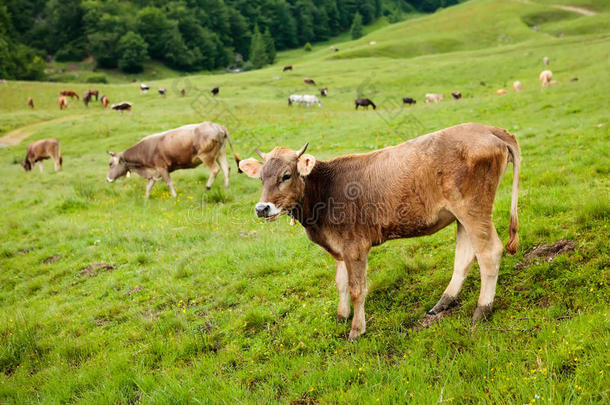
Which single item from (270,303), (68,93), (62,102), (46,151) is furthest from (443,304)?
(68,93)

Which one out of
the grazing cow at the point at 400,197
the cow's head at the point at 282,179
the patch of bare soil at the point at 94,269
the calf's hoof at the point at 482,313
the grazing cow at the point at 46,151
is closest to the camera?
the grazing cow at the point at 400,197

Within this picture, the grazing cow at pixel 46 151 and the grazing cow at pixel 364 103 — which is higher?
the grazing cow at pixel 364 103

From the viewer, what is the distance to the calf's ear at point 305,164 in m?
5.33

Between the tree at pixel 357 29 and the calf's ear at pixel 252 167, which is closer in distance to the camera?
the calf's ear at pixel 252 167

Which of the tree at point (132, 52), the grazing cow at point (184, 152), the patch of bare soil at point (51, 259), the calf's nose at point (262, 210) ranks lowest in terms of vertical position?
the patch of bare soil at point (51, 259)

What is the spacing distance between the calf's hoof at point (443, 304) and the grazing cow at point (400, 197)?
13 mm

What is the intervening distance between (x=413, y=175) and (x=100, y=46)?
9781 cm

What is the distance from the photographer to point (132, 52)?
84.2 m

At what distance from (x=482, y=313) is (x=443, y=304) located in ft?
1.96

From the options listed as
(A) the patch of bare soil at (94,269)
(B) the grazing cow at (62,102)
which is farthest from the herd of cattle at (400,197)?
(B) the grazing cow at (62,102)

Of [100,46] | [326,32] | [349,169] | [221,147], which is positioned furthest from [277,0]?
[349,169]

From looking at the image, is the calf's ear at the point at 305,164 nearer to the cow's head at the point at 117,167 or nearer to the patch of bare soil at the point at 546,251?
the patch of bare soil at the point at 546,251

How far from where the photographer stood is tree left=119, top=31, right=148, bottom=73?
84.0m

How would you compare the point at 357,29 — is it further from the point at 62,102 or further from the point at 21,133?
the point at 21,133
